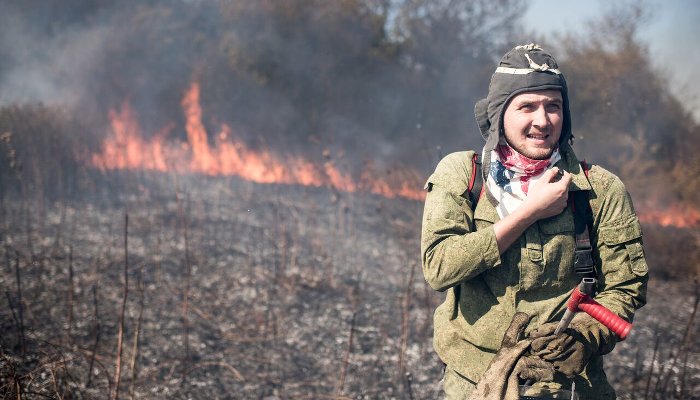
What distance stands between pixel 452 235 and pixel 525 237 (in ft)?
1.07

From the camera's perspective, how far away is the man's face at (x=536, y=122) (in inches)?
87.2

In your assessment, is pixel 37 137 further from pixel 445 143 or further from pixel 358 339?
pixel 445 143

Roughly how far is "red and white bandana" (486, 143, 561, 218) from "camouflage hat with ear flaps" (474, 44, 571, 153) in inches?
4.2

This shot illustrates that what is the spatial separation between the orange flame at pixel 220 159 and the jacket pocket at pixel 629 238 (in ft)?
42.2

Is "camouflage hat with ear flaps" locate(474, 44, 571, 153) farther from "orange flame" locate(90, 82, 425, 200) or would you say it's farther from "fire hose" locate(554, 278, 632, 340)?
"orange flame" locate(90, 82, 425, 200)

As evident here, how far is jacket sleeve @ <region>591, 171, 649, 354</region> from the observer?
7.09 feet

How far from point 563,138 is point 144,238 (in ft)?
26.3

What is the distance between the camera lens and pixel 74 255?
7.64 meters

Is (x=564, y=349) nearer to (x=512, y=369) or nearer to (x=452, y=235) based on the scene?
(x=512, y=369)

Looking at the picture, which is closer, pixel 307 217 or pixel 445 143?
pixel 307 217

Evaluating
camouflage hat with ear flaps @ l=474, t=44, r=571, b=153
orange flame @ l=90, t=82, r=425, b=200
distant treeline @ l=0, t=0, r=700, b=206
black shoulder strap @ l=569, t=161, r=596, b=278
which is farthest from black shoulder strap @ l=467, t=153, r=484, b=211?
distant treeline @ l=0, t=0, r=700, b=206

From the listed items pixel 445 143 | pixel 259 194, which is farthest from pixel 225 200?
pixel 445 143

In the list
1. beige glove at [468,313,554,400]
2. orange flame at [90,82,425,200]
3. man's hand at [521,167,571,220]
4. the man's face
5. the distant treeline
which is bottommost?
beige glove at [468,313,554,400]

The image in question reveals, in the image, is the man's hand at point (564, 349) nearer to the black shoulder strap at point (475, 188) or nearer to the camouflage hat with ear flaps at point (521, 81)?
the black shoulder strap at point (475, 188)
